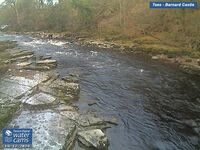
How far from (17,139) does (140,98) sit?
9.37 metres

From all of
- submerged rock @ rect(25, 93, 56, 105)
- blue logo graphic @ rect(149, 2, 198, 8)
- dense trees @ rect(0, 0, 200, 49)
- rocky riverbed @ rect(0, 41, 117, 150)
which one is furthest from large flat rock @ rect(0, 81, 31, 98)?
blue logo graphic @ rect(149, 2, 198, 8)

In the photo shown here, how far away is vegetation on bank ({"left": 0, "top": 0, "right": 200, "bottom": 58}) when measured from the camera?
109ft

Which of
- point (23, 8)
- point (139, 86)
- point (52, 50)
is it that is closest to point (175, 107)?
point (139, 86)

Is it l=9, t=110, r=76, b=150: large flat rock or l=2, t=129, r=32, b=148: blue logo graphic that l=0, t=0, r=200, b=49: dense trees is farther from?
l=2, t=129, r=32, b=148: blue logo graphic

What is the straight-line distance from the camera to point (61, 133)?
41.9 ft

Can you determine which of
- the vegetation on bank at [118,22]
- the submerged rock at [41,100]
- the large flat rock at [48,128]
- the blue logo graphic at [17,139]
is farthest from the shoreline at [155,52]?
the blue logo graphic at [17,139]

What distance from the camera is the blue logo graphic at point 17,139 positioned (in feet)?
36.5

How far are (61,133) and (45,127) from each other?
934mm

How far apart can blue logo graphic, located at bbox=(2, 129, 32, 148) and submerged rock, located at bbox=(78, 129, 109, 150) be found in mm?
2372

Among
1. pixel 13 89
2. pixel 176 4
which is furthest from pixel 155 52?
pixel 13 89

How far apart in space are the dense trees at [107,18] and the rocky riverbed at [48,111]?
1772 cm

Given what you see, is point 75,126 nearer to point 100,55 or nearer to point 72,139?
point 72,139

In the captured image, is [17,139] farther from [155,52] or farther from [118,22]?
[118,22]

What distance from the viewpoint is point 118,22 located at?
48.6 m
